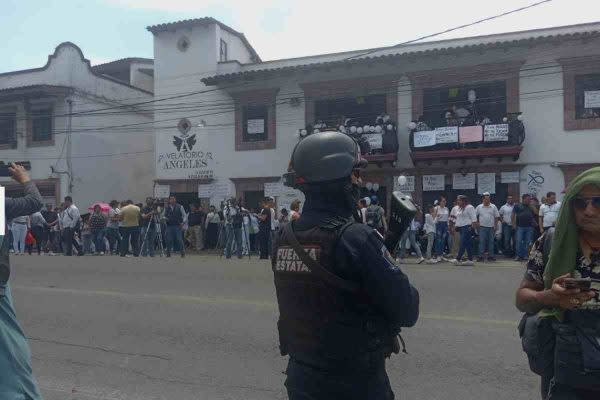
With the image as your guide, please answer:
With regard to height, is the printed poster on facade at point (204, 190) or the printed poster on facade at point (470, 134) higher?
the printed poster on facade at point (470, 134)

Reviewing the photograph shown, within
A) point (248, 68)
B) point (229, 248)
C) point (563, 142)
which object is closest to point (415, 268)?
point (229, 248)

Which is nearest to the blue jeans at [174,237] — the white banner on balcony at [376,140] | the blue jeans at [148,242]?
the blue jeans at [148,242]

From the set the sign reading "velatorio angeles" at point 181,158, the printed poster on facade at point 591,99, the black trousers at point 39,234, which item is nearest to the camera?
the printed poster on facade at point 591,99

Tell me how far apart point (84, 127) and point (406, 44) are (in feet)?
49.4

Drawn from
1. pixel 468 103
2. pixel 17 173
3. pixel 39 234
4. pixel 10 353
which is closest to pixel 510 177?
pixel 468 103

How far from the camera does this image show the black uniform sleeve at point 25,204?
3.40 metres

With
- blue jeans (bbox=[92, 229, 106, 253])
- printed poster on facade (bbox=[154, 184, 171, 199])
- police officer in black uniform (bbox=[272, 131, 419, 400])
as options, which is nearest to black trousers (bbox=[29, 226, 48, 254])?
blue jeans (bbox=[92, 229, 106, 253])

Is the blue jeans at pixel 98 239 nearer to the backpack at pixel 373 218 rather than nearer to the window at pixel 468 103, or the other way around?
the window at pixel 468 103

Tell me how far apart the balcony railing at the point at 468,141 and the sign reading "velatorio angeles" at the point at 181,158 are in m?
8.37

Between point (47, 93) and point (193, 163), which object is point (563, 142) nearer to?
point (193, 163)

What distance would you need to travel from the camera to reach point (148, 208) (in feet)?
57.8

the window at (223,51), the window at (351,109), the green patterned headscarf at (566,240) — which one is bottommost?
the green patterned headscarf at (566,240)

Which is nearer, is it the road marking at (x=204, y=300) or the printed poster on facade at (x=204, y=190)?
the road marking at (x=204, y=300)

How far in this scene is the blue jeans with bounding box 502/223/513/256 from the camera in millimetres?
15984
